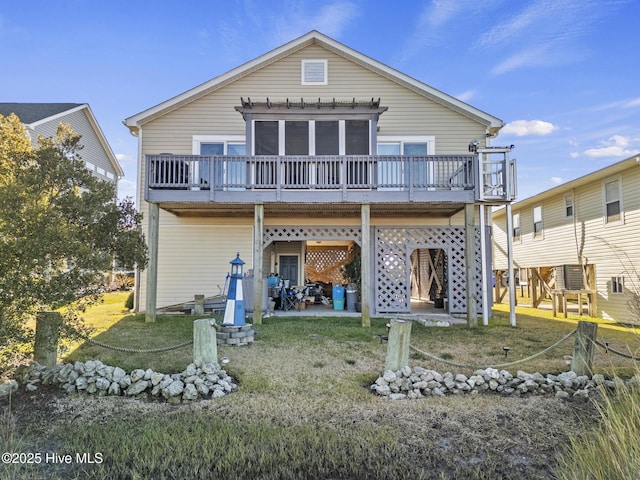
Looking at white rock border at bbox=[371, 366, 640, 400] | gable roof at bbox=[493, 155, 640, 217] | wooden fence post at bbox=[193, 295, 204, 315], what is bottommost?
white rock border at bbox=[371, 366, 640, 400]

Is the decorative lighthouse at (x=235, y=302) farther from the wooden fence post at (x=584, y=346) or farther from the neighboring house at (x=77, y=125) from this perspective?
Result: the neighboring house at (x=77, y=125)

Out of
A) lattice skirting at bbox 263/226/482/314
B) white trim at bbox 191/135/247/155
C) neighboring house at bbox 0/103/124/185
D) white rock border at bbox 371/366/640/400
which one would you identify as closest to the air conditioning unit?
lattice skirting at bbox 263/226/482/314

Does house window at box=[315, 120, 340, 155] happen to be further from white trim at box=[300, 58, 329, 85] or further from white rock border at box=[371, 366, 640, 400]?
white rock border at box=[371, 366, 640, 400]

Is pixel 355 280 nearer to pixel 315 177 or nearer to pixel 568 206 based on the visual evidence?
pixel 315 177

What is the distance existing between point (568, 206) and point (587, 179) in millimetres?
1928

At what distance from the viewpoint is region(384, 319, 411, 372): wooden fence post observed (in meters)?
4.71

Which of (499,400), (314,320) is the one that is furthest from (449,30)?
(499,400)

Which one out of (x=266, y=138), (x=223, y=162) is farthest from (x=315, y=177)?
(x=223, y=162)

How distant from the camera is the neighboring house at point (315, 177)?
345 inches

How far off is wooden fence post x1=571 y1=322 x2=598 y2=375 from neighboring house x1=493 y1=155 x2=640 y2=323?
480 cm

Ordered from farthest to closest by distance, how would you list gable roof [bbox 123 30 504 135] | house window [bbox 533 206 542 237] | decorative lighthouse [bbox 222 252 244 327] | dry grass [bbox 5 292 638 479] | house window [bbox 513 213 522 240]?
house window [bbox 513 213 522 240], house window [bbox 533 206 542 237], gable roof [bbox 123 30 504 135], decorative lighthouse [bbox 222 252 244 327], dry grass [bbox 5 292 638 479]

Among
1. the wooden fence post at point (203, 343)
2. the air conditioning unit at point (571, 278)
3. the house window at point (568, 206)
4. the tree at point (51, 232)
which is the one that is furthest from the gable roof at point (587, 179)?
the tree at point (51, 232)

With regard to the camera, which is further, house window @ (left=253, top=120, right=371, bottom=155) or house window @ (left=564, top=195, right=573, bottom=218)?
house window @ (left=564, top=195, right=573, bottom=218)

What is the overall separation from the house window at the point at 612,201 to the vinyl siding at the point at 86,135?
64.2 ft
